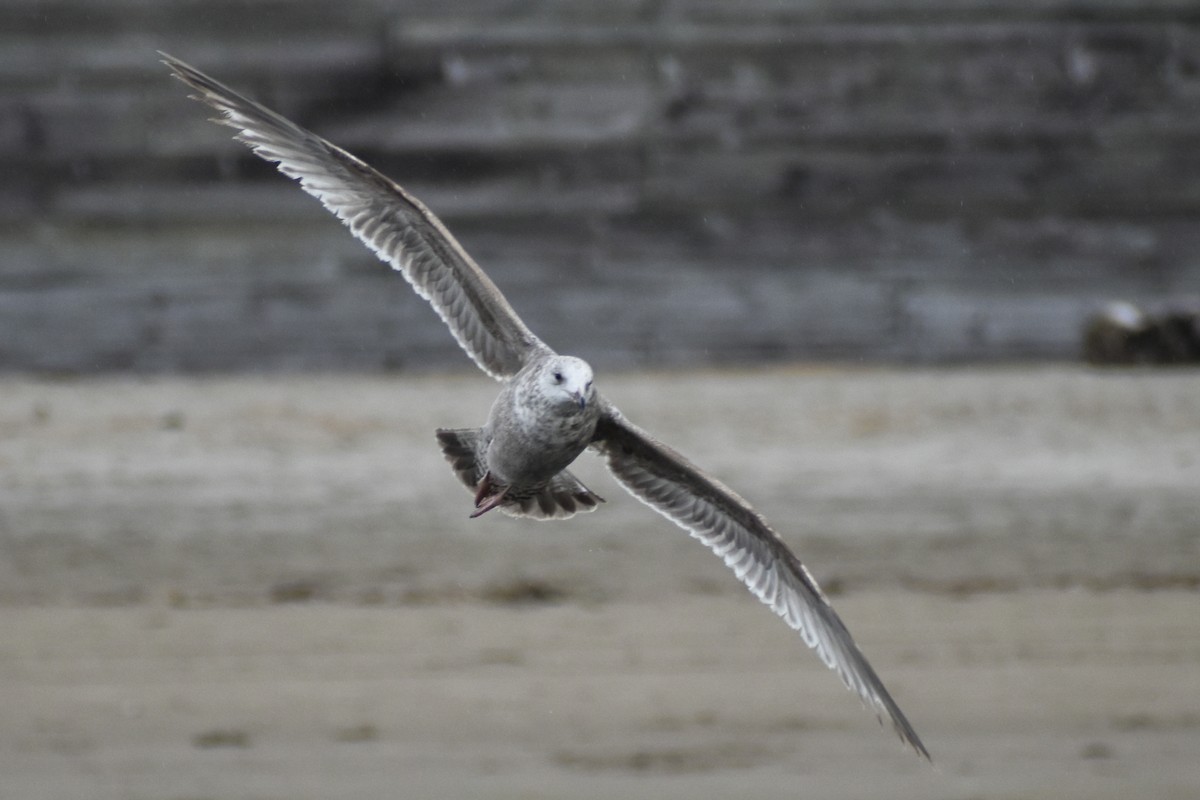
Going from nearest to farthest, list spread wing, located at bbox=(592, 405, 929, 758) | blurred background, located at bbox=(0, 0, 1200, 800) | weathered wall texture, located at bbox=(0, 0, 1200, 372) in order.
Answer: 1. spread wing, located at bbox=(592, 405, 929, 758)
2. blurred background, located at bbox=(0, 0, 1200, 800)
3. weathered wall texture, located at bbox=(0, 0, 1200, 372)

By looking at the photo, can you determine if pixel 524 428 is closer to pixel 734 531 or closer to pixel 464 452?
pixel 464 452

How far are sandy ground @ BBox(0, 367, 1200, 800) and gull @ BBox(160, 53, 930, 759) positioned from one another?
1.55 ft

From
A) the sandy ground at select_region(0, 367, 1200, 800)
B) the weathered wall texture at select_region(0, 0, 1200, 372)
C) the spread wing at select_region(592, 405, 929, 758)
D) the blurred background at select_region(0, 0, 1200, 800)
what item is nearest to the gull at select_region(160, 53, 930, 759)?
the spread wing at select_region(592, 405, 929, 758)

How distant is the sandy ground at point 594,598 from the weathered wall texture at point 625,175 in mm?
343

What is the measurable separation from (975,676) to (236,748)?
6.50 feet

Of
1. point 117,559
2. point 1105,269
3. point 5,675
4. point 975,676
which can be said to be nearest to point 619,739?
point 975,676

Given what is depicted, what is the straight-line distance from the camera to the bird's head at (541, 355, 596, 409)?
3574 millimetres

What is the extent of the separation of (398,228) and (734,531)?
102 centimetres

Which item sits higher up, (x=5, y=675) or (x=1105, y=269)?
(x=1105, y=269)

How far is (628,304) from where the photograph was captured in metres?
8.39

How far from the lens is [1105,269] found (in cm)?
852

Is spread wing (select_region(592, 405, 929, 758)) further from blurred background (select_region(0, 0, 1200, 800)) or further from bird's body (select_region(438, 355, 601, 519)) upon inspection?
blurred background (select_region(0, 0, 1200, 800))

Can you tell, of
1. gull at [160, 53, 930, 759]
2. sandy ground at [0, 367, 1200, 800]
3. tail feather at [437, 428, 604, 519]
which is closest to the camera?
gull at [160, 53, 930, 759]

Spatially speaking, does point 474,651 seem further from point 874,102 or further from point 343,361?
point 874,102
